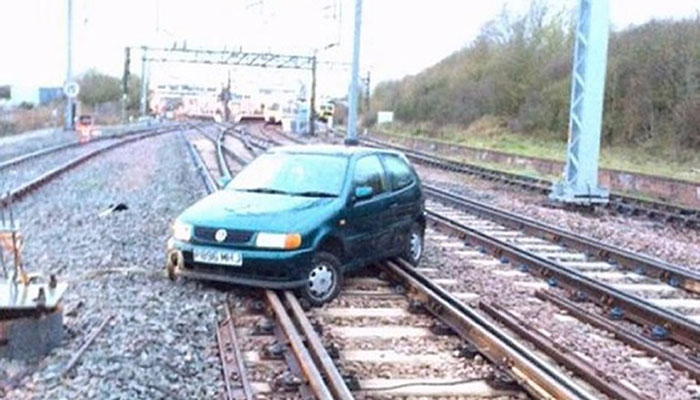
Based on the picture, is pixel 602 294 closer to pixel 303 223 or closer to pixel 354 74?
pixel 303 223

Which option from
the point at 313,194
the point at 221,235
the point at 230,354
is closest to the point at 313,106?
the point at 313,194

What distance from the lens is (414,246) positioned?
38.0 feet

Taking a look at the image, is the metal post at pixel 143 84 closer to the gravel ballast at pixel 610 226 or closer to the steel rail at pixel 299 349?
the gravel ballast at pixel 610 226

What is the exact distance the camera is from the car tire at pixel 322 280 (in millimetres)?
→ 9102

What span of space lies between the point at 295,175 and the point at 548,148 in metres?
32.5

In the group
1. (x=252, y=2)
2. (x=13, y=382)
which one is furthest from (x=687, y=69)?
(x=13, y=382)

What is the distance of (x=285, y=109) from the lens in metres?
73.4

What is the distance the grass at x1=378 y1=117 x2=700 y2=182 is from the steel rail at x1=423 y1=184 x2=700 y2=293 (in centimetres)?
912

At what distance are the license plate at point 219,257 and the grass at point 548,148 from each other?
18.3 meters

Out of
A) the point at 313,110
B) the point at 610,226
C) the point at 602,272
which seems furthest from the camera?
the point at 313,110

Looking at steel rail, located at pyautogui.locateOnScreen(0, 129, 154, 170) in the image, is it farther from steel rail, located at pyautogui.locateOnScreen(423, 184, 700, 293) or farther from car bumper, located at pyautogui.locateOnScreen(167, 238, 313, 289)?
car bumper, located at pyautogui.locateOnScreen(167, 238, 313, 289)

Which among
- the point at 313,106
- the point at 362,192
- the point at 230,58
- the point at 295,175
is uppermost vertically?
the point at 230,58

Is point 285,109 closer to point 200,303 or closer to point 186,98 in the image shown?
point 186,98

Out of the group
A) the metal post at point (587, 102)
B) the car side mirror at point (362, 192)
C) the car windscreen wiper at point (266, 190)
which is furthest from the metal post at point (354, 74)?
the car side mirror at point (362, 192)
